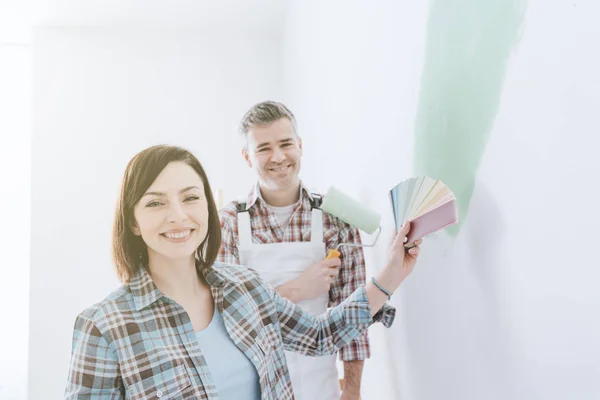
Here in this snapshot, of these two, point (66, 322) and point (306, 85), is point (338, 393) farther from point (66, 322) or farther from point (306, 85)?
point (66, 322)

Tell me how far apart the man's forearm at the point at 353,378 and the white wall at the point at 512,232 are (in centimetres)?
8

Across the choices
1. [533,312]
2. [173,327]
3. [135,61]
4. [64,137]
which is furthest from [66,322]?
[533,312]

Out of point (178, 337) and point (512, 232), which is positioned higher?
point (512, 232)

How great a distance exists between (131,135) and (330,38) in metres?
1.73

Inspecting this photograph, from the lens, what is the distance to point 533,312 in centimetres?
59

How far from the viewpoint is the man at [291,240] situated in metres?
1.19

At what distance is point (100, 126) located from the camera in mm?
2977

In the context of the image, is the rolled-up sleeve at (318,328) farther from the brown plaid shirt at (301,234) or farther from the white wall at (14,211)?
the white wall at (14,211)

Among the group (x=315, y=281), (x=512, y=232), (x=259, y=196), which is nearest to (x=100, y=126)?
(x=259, y=196)

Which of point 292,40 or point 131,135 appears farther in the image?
point 131,135

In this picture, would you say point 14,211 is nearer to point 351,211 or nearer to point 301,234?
point 301,234

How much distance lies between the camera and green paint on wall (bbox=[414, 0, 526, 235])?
64 centimetres

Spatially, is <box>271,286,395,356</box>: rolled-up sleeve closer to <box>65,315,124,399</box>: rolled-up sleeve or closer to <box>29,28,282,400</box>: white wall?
<box>65,315,124,399</box>: rolled-up sleeve

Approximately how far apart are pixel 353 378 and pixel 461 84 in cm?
72
